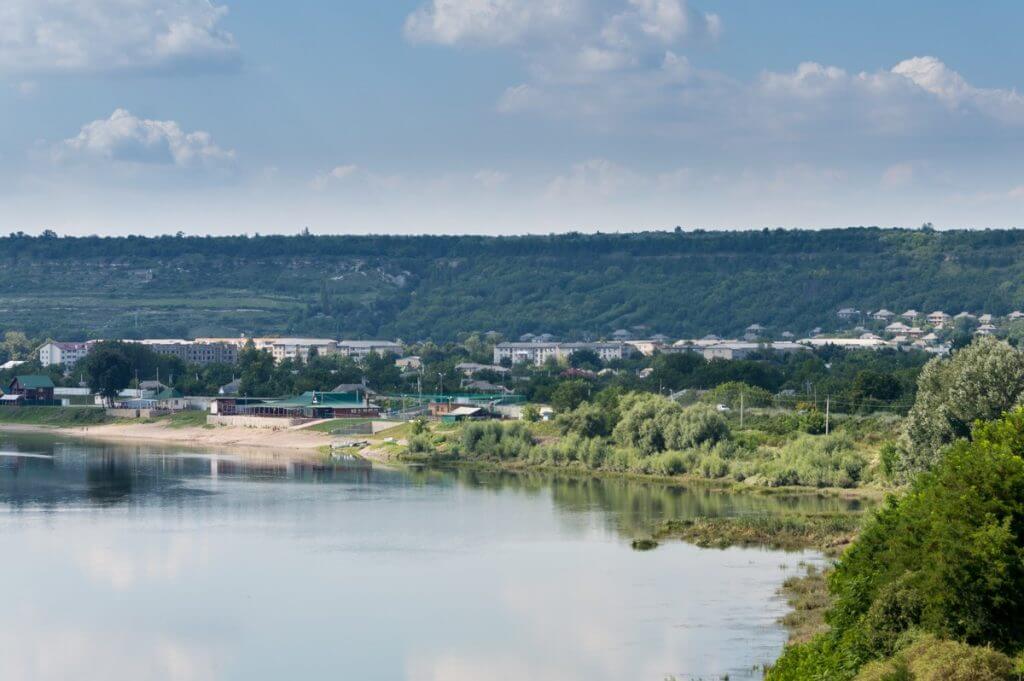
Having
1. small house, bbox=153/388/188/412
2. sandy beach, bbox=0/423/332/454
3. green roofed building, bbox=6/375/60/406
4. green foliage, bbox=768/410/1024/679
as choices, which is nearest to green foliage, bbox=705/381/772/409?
sandy beach, bbox=0/423/332/454

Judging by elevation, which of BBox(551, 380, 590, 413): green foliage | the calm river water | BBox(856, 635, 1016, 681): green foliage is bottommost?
the calm river water

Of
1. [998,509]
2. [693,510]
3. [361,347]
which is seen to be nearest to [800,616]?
[998,509]

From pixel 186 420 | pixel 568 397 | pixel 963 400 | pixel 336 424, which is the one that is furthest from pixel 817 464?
pixel 186 420

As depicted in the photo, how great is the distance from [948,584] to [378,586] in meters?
14.8

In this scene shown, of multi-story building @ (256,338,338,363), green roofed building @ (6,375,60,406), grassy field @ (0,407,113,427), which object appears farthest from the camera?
multi-story building @ (256,338,338,363)

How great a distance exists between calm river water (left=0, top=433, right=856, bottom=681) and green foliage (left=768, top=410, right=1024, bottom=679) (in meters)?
2.47

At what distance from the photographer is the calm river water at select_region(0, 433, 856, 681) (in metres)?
27.0

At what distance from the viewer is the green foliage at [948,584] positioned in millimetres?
21625

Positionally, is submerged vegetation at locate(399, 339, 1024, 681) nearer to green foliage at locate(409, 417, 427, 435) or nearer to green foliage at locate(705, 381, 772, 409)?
green foliage at locate(705, 381, 772, 409)

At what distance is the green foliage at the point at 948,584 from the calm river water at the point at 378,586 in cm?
247

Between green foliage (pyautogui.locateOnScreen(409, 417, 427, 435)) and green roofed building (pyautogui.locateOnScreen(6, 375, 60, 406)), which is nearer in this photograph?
green foliage (pyautogui.locateOnScreen(409, 417, 427, 435))

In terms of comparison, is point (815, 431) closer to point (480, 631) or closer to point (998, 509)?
point (480, 631)

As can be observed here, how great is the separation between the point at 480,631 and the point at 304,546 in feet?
36.0

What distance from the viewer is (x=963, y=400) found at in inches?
1586
